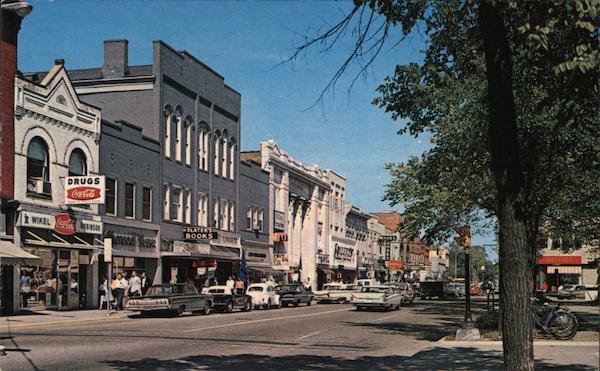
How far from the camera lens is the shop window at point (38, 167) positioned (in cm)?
3123

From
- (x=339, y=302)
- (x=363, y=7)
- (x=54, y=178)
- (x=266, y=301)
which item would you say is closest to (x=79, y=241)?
(x=54, y=178)

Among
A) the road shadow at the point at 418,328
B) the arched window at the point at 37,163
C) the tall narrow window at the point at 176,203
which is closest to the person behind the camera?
the road shadow at the point at 418,328

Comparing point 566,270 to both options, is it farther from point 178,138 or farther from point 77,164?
→ point 77,164

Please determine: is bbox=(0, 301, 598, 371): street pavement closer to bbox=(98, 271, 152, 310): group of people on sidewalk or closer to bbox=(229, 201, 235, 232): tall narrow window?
bbox=(98, 271, 152, 310): group of people on sidewalk

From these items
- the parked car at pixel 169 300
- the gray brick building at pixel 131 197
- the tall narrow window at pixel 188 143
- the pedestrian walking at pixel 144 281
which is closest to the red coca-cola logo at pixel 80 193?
the gray brick building at pixel 131 197

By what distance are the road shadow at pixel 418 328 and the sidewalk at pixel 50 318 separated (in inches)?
378

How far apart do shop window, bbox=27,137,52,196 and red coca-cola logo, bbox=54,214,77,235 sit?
112cm

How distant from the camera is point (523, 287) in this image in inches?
302

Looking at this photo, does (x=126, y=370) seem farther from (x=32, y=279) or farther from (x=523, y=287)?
(x=32, y=279)

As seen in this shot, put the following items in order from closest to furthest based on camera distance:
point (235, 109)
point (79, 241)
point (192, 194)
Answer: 1. point (79, 241)
2. point (192, 194)
3. point (235, 109)

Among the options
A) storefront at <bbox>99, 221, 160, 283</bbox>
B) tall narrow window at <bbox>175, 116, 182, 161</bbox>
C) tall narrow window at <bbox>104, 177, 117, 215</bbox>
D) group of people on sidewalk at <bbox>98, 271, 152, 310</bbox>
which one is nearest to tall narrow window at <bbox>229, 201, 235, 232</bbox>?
tall narrow window at <bbox>175, 116, 182, 161</bbox>

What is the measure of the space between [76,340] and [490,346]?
9843 millimetres

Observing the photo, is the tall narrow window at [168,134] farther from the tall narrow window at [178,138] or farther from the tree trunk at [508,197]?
the tree trunk at [508,197]

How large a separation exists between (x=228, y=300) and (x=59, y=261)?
7728mm
